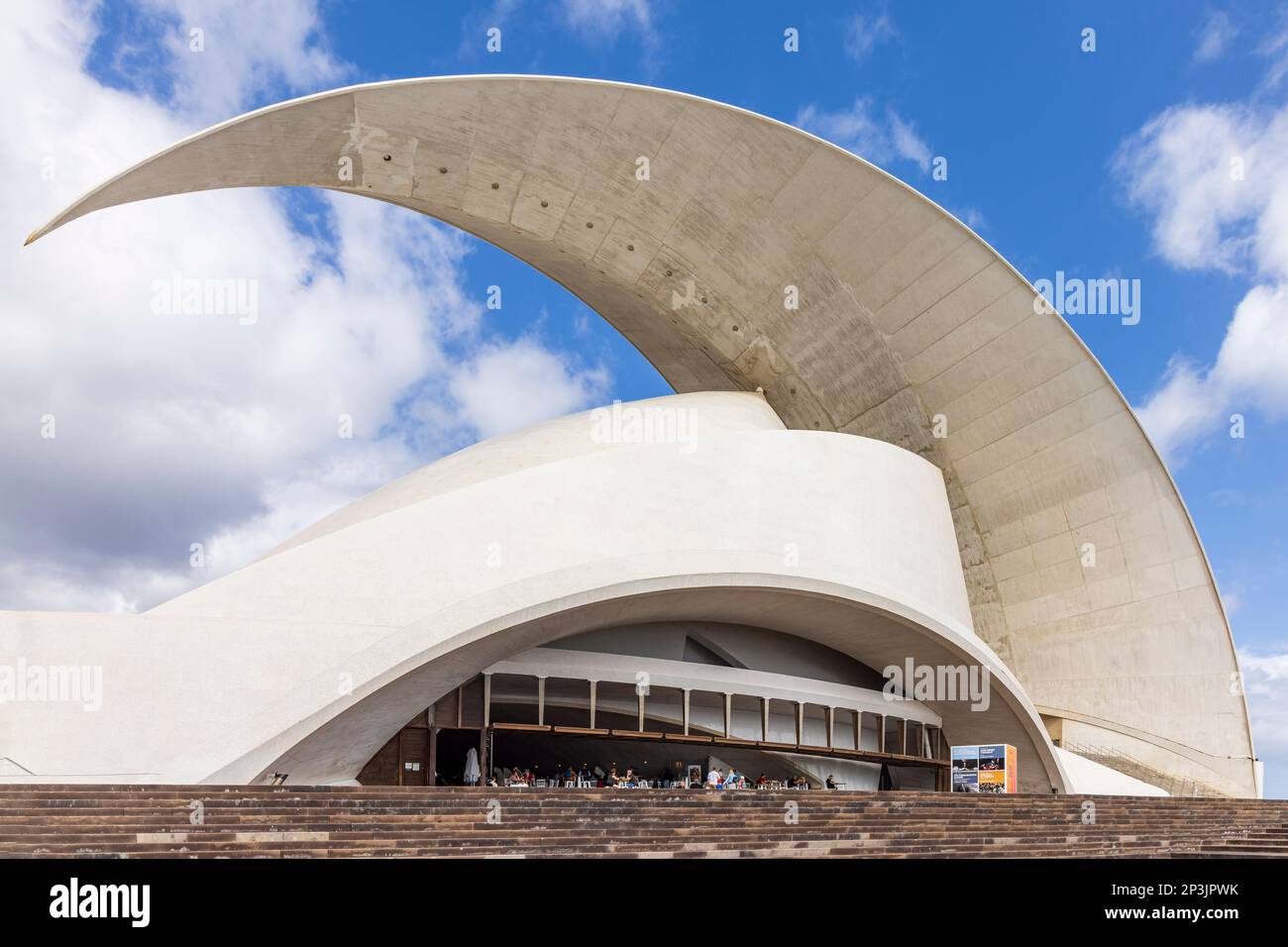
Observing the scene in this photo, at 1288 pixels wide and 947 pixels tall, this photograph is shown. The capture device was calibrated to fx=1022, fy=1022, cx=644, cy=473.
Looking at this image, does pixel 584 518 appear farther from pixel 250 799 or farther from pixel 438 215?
pixel 438 215

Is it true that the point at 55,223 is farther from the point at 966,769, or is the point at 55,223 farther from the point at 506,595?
the point at 966,769

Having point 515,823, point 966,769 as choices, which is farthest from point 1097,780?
point 515,823

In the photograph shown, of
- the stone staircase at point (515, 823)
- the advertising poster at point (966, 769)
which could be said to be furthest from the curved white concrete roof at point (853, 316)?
the stone staircase at point (515, 823)

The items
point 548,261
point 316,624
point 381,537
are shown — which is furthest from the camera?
point 548,261

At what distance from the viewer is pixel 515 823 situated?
8.85 metres

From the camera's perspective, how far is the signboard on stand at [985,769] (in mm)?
14156

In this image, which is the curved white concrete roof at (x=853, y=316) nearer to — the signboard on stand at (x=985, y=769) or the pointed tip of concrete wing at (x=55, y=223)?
the pointed tip of concrete wing at (x=55, y=223)

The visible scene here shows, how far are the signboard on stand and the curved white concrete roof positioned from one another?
24.3 ft

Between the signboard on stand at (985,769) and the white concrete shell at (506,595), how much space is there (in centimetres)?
201

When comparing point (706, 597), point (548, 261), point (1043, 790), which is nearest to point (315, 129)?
point (548, 261)

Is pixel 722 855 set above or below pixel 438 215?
below

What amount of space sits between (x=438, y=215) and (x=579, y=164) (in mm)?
3256

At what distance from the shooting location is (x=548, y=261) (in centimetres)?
2047

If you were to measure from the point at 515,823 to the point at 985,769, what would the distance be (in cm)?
820
